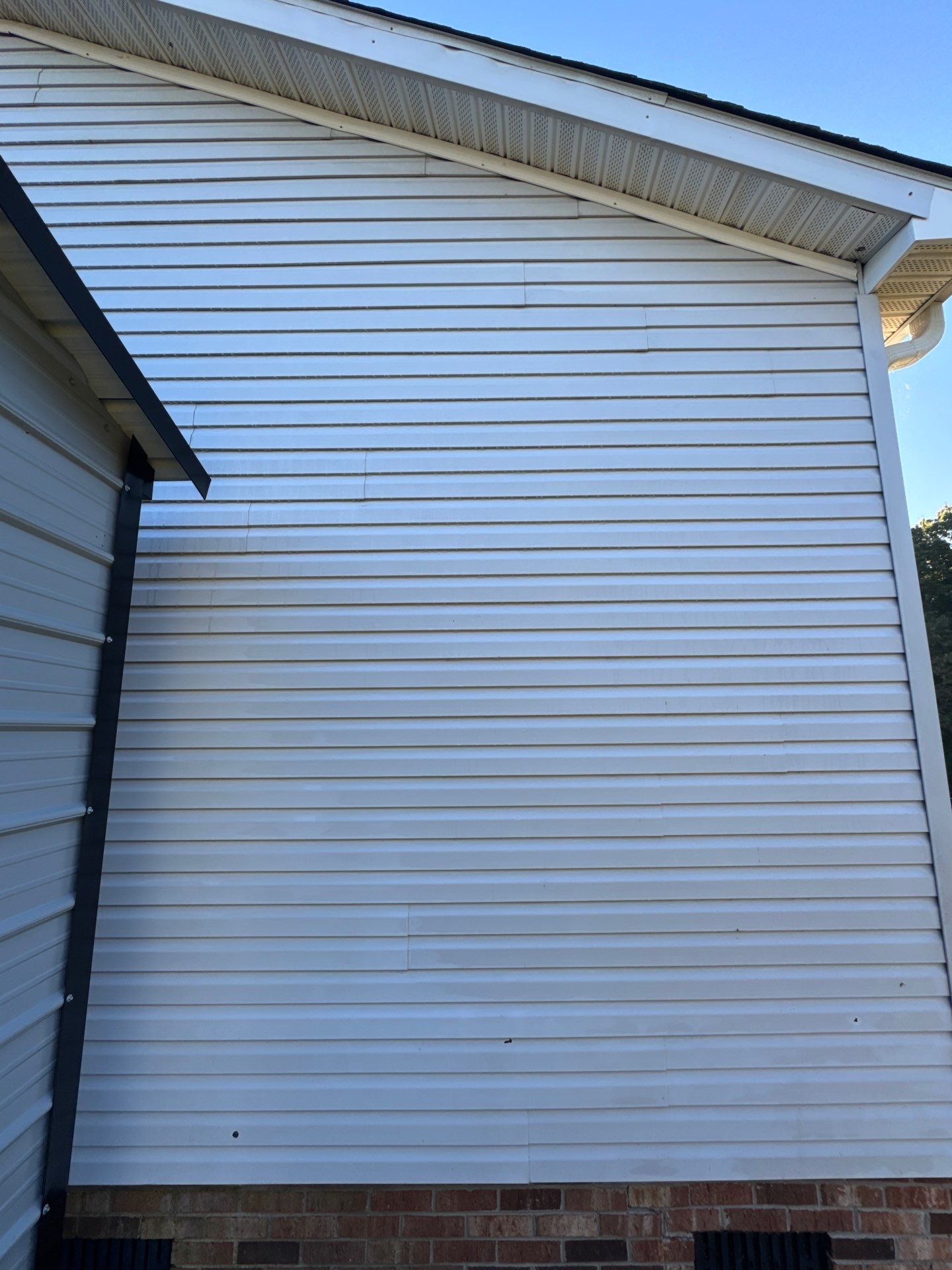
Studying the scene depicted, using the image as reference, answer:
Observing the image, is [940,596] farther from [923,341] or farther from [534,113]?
[534,113]

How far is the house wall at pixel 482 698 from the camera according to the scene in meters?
2.44

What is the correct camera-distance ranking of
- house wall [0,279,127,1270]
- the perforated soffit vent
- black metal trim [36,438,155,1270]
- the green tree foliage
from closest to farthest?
house wall [0,279,127,1270], black metal trim [36,438,155,1270], the perforated soffit vent, the green tree foliage

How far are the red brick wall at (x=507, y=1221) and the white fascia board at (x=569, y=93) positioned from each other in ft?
11.7

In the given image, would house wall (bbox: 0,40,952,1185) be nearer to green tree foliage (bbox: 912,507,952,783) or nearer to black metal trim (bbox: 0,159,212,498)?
black metal trim (bbox: 0,159,212,498)

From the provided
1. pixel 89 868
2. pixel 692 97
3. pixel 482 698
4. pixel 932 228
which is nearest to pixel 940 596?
pixel 932 228

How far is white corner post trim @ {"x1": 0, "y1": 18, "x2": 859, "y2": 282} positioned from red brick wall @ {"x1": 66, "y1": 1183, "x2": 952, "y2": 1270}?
11.6 ft

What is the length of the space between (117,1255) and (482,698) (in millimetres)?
2360

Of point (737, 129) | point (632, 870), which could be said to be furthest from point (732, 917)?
point (737, 129)

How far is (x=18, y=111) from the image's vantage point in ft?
10.3

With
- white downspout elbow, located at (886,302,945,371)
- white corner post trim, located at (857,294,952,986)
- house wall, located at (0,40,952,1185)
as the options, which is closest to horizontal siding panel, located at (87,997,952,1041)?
house wall, located at (0,40,952,1185)

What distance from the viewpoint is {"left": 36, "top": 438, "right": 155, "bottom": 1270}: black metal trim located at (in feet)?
7.25

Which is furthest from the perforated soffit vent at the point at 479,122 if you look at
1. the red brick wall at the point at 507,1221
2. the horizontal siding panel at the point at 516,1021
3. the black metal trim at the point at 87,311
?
the red brick wall at the point at 507,1221

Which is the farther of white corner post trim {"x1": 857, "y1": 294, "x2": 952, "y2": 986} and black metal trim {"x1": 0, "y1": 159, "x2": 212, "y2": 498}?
white corner post trim {"x1": 857, "y1": 294, "x2": 952, "y2": 986}

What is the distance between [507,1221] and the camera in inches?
93.6
